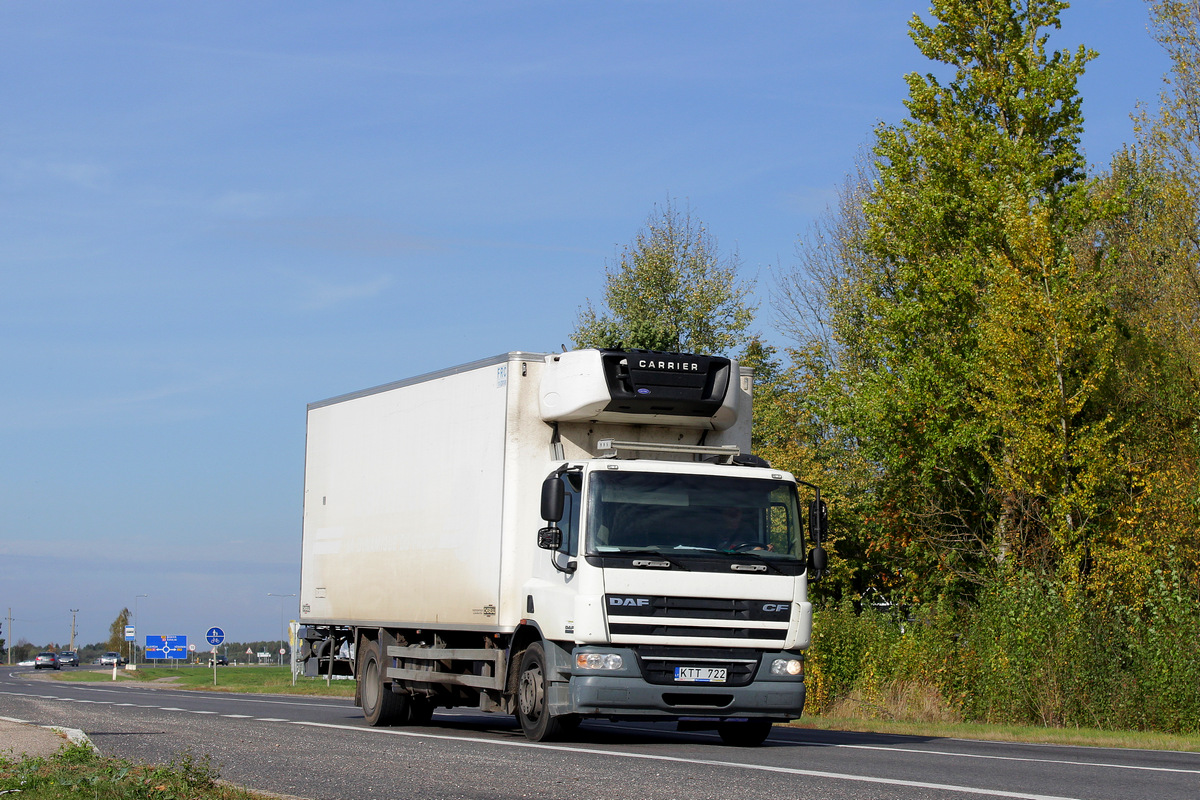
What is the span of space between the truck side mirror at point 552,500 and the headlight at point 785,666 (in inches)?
103

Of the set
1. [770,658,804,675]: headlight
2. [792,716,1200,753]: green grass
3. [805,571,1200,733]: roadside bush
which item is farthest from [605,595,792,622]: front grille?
[805,571,1200,733]: roadside bush

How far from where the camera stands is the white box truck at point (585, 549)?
526 inches

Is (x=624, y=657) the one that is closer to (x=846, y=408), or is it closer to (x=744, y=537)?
(x=744, y=537)

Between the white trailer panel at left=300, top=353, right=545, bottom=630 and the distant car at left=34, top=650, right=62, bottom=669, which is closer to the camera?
the white trailer panel at left=300, top=353, right=545, bottom=630

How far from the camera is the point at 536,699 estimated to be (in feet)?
46.4

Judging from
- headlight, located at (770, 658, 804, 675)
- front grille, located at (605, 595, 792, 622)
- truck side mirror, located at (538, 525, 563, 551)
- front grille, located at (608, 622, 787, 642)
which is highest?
truck side mirror, located at (538, 525, 563, 551)

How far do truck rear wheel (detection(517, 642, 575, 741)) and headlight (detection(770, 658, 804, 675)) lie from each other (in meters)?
2.15

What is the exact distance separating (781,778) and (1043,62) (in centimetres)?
2394

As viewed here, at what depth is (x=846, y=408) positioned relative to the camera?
30.8 m

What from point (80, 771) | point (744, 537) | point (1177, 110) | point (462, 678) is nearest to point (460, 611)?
Result: point (462, 678)

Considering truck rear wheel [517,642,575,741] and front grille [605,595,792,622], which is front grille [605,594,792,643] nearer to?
front grille [605,595,792,622]

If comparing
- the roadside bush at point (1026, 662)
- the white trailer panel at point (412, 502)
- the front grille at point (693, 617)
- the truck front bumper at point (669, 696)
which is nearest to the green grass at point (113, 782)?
the truck front bumper at point (669, 696)

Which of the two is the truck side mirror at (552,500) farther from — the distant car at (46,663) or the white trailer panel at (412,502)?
the distant car at (46,663)

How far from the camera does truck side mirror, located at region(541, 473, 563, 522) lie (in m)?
13.5
